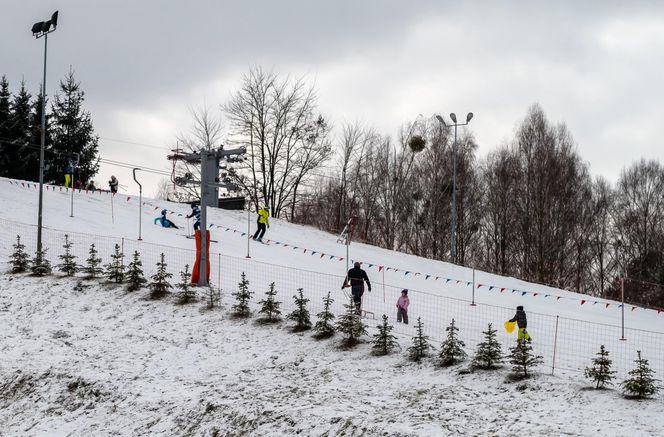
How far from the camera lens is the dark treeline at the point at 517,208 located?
47.0m

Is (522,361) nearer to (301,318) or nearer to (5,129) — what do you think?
(301,318)

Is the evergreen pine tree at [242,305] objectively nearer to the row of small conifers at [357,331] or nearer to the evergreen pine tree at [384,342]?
the row of small conifers at [357,331]

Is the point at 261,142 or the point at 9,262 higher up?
the point at 261,142

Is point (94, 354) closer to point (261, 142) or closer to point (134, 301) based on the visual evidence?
point (134, 301)

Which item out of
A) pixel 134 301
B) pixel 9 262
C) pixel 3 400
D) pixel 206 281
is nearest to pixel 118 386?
pixel 3 400

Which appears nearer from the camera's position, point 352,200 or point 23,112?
point 23,112

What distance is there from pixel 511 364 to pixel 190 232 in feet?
72.7

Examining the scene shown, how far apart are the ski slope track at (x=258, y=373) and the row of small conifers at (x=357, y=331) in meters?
0.25

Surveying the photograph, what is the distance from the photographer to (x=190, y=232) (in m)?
32.3

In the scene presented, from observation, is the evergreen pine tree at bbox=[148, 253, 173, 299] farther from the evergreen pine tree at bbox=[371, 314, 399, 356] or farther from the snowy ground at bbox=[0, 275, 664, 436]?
the evergreen pine tree at bbox=[371, 314, 399, 356]

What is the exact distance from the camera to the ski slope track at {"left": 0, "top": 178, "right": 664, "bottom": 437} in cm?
1005

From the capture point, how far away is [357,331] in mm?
14273

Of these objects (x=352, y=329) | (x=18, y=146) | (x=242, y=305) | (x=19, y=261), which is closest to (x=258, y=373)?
(x=352, y=329)

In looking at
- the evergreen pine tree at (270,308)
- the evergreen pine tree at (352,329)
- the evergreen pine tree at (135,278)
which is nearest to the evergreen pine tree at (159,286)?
the evergreen pine tree at (135,278)
